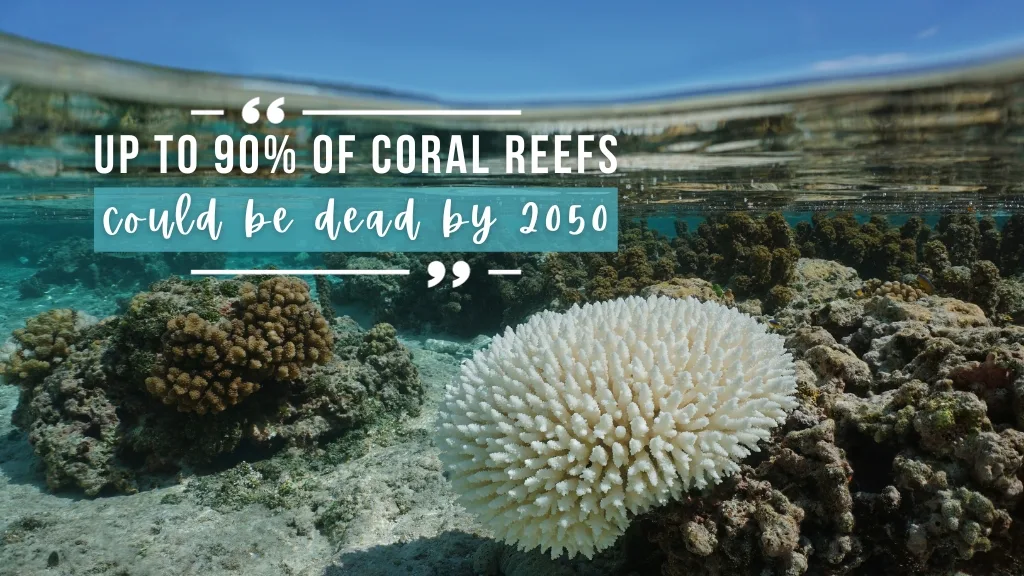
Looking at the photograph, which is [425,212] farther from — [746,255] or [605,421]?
[605,421]

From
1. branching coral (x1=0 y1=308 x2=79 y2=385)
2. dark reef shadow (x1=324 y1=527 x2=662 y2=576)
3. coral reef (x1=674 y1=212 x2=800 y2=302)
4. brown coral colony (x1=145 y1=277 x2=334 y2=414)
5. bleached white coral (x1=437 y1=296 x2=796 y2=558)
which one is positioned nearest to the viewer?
bleached white coral (x1=437 y1=296 x2=796 y2=558)

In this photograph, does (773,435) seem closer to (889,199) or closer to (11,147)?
(11,147)

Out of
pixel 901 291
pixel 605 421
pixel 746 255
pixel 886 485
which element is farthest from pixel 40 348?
pixel 746 255

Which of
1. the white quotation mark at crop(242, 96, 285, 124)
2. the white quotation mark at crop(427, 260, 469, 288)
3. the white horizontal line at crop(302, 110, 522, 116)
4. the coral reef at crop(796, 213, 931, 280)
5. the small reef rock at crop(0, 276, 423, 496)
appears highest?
the white quotation mark at crop(242, 96, 285, 124)

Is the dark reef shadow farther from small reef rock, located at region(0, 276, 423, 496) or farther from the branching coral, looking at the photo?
the branching coral

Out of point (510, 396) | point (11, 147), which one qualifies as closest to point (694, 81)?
point (510, 396)

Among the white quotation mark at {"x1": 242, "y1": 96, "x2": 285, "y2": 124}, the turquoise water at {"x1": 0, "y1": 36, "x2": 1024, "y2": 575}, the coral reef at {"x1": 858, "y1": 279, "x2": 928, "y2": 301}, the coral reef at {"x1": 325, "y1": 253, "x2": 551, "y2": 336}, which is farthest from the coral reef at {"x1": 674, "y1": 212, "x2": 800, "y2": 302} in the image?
the white quotation mark at {"x1": 242, "y1": 96, "x2": 285, "y2": 124}

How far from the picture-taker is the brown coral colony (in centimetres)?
716

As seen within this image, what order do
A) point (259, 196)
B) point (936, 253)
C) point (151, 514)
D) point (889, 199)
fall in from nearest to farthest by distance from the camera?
point (151, 514), point (936, 253), point (889, 199), point (259, 196)

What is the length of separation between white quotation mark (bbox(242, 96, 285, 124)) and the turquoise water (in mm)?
354

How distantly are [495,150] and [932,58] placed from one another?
8130 millimetres

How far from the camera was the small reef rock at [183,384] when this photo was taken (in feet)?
23.7

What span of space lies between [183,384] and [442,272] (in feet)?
26.6

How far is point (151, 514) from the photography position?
659 cm
